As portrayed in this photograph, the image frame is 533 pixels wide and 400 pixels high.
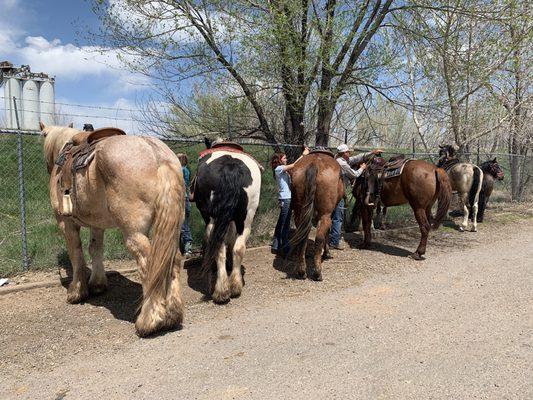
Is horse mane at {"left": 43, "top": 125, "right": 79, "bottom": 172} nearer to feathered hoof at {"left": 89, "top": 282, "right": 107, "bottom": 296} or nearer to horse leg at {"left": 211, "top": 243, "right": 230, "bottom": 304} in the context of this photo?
feathered hoof at {"left": 89, "top": 282, "right": 107, "bottom": 296}

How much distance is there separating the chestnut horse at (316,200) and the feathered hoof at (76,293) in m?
2.86

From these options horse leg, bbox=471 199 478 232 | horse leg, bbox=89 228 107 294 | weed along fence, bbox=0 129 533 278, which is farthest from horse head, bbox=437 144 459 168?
horse leg, bbox=89 228 107 294

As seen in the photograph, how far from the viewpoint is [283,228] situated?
23.4 feet

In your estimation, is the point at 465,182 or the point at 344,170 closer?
the point at 344,170

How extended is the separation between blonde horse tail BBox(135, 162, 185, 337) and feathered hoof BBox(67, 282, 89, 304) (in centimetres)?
136

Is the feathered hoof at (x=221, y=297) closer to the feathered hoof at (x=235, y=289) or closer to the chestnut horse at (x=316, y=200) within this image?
the feathered hoof at (x=235, y=289)

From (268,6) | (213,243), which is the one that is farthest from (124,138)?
(268,6)

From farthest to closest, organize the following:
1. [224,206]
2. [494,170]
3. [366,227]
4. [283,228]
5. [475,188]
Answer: [494,170], [475,188], [366,227], [283,228], [224,206]

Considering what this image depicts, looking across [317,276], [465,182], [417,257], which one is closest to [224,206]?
[317,276]

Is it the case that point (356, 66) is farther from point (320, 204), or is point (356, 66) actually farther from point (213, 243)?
point (213, 243)

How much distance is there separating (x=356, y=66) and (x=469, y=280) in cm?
478

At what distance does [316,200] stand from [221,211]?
1.71 metres

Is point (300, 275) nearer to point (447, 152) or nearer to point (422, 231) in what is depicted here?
point (422, 231)

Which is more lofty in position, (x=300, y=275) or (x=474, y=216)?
(x=474, y=216)
